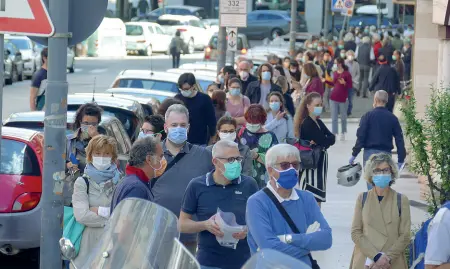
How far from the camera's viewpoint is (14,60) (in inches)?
1526

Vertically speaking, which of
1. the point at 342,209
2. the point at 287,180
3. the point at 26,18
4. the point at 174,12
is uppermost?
the point at 174,12

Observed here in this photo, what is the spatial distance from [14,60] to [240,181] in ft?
105

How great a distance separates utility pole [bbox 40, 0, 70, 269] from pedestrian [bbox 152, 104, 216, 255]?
91cm

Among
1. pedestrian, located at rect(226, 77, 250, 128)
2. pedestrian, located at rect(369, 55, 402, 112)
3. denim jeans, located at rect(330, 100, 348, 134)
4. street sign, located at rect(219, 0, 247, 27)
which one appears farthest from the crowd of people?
pedestrian, located at rect(369, 55, 402, 112)

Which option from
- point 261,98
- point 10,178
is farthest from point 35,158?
point 261,98

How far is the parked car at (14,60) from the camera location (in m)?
38.2

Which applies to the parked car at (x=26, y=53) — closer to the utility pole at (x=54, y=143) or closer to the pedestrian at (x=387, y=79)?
the pedestrian at (x=387, y=79)

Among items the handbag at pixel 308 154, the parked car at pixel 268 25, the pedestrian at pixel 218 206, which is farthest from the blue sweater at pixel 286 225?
the parked car at pixel 268 25

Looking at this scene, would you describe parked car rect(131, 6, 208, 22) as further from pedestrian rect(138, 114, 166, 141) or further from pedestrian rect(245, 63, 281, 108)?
pedestrian rect(138, 114, 166, 141)

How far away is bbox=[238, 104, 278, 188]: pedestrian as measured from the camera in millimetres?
11805

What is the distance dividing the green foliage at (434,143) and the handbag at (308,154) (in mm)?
2845

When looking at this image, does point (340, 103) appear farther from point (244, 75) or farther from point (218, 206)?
point (218, 206)

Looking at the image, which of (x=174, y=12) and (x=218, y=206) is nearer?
(x=218, y=206)

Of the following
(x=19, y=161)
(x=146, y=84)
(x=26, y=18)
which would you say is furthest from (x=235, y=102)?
(x=26, y=18)
